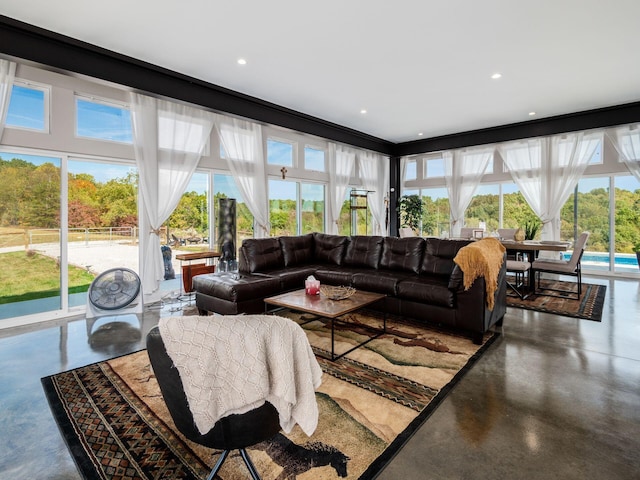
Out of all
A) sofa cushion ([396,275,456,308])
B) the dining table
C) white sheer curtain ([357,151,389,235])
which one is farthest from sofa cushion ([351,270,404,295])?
white sheer curtain ([357,151,389,235])

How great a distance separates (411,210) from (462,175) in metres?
1.49

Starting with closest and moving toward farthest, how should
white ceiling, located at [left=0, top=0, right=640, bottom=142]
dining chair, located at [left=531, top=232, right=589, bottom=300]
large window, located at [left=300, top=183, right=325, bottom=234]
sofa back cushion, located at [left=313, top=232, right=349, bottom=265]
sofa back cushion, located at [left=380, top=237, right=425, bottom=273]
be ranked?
white ceiling, located at [left=0, top=0, right=640, bottom=142], sofa back cushion, located at [left=380, top=237, right=425, bottom=273], dining chair, located at [left=531, top=232, right=589, bottom=300], sofa back cushion, located at [left=313, top=232, right=349, bottom=265], large window, located at [left=300, top=183, right=325, bottom=234]

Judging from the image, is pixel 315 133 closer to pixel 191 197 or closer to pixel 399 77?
pixel 399 77

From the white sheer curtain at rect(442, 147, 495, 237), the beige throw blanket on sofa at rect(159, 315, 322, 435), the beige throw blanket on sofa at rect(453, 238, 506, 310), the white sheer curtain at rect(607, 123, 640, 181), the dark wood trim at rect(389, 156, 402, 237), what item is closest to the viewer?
the beige throw blanket on sofa at rect(159, 315, 322, 435)

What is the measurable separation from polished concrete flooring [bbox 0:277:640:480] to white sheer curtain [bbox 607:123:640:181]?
14.0 feet

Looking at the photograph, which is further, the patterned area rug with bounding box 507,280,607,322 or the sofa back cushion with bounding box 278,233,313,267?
the sofa back cushion with bounding box 278,233,313,267

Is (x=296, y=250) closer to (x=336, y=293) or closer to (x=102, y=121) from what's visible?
(x=336, y=293)

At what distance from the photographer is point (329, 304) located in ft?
10.2

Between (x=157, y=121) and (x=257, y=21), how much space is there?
7.65 feet

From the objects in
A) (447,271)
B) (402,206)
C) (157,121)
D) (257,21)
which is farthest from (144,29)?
(402,206)

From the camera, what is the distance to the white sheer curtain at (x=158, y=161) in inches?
180

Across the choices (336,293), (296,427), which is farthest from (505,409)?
(336,293)

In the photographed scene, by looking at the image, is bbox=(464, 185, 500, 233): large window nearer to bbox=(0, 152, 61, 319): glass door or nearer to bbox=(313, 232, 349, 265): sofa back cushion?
bbox=(313, 232, 349, 265): sofa back cushion

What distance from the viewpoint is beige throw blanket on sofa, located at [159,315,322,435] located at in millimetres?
1160
